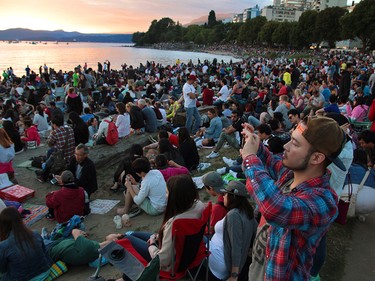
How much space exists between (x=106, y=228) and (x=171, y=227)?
8.47 feet

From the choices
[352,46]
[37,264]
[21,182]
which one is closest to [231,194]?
[37,264]

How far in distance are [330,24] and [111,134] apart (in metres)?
60.0

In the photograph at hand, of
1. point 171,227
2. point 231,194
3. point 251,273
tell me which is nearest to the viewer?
point 251,273

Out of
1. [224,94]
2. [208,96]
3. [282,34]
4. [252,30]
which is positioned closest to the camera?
[208,96]

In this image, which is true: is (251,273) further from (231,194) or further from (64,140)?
(64,140)

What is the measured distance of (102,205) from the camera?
576 centimetres

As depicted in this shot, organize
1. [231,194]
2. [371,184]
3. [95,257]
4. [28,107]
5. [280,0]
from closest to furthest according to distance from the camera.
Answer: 1. [231,194]
2. [95,257]
3. [371,184]
4. [28,107]
5. [280,0]

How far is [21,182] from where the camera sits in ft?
22.0

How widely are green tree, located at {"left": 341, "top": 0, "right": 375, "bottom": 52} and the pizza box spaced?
49826mm

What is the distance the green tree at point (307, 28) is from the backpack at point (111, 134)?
60862 mm

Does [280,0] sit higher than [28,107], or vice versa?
[280,0]

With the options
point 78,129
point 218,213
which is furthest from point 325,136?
→ point 78,129

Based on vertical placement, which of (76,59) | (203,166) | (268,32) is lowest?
(203,166)

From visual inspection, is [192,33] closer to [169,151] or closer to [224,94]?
[224,94]
